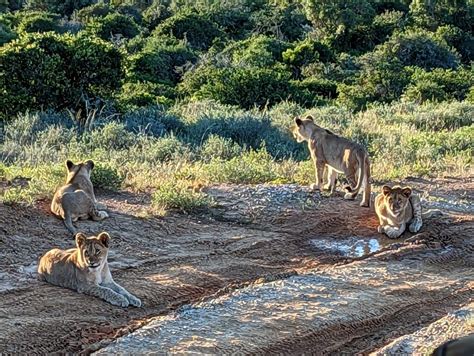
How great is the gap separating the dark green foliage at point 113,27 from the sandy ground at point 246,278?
92.7ft

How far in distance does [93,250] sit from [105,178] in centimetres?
421

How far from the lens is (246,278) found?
909cm

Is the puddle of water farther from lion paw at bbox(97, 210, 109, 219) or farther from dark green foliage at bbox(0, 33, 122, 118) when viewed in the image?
dark green foliage at bbox(0, 33, 122, 118)

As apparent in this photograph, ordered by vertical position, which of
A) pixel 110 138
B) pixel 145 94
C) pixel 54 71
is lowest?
pixel 145 94

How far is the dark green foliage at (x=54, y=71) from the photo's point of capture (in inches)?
745

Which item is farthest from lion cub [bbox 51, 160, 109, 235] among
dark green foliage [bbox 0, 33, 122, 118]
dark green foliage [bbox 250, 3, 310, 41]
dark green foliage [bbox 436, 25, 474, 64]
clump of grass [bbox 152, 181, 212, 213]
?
dark green foliage [bbox 250, 3, 310, 41]

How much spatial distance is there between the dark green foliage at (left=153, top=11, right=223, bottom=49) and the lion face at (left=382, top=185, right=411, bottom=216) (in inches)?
1208

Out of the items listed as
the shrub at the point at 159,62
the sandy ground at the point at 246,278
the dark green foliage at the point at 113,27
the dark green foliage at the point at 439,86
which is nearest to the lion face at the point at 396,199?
the sandy ground at the point at 246,278

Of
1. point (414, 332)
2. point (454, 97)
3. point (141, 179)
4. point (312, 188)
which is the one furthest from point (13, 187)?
point (454, 97)

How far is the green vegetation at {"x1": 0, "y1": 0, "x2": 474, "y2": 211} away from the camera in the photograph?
47.0ft

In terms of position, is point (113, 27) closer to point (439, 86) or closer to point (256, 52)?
point (256, 52)

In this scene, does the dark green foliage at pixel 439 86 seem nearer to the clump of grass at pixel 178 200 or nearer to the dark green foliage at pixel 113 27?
the dark green foliage at pixel 113 27

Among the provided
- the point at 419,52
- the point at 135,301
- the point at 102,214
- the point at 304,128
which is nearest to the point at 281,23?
the point at 419,52

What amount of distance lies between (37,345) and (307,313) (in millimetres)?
2347
